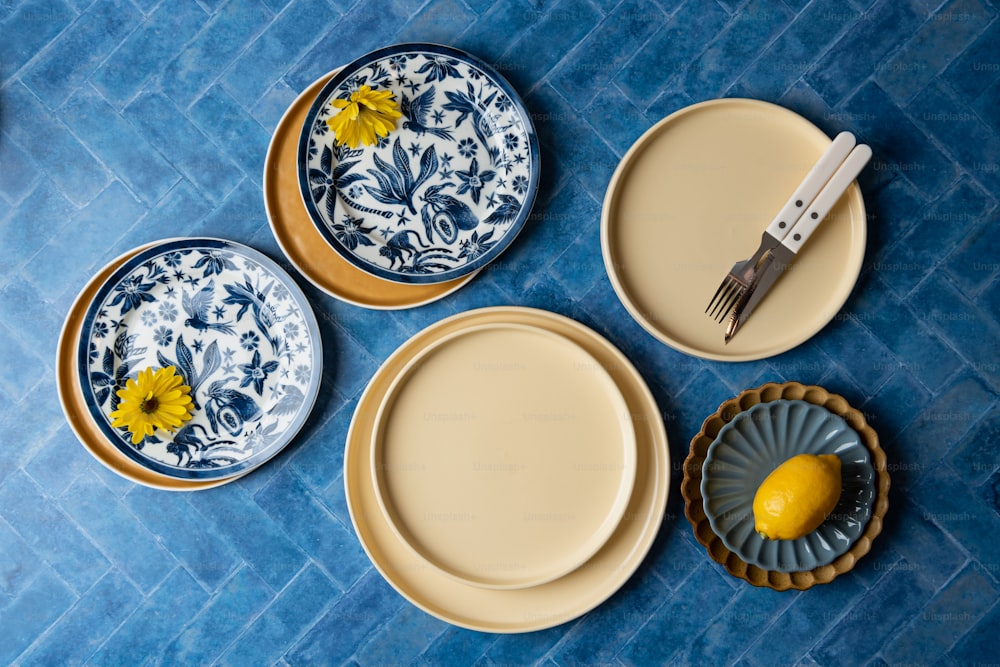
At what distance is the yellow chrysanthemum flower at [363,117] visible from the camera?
3.70 ft

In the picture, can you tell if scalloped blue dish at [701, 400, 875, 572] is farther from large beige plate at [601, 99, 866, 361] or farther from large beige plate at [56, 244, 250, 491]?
large beige plate at [56, 244, 250, 491]

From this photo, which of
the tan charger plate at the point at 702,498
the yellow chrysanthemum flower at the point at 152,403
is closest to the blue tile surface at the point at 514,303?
the tan charger plate at the point at 702,498

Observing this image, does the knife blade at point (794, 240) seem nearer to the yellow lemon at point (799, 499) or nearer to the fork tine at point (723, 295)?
the fork tine at point (723, 295)

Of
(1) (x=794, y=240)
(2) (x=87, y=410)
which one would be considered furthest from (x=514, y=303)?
(2) (x=87, y=410)

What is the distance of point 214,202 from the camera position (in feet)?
3.99

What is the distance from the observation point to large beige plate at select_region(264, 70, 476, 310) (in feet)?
3.84

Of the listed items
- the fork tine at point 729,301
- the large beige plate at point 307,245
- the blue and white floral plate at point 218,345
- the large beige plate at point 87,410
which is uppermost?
the fork tine at point 729,301

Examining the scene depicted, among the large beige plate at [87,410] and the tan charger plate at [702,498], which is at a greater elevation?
the tan charger plate at [702,498]

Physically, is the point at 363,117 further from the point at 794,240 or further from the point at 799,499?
the point at 799,499

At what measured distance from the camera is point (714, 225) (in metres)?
1.17

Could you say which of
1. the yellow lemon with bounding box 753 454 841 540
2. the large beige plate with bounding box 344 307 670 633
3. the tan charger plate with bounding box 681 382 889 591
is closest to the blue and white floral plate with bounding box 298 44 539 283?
the large beige plate with bounding box 344 307 670 633

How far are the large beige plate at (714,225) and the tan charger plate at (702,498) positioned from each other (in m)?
0.08

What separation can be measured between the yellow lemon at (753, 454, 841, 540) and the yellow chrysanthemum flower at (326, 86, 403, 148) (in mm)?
814

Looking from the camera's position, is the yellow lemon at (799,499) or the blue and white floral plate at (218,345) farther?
the blue and white floral plate at (218,345)
